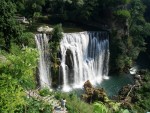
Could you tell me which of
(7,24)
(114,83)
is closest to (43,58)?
(7,24)

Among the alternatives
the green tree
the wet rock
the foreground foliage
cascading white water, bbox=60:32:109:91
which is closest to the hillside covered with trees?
the green tree

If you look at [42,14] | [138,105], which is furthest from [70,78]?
[42,14]

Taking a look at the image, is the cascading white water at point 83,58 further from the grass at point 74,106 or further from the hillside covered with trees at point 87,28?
the grass at point 74,106

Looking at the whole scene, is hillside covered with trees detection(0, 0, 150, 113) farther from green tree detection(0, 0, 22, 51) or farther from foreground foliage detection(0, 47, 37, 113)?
foreground foliage detection(0, 47, 37, 113)

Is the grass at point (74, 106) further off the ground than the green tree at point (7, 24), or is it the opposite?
the green tree at point (7, 24)

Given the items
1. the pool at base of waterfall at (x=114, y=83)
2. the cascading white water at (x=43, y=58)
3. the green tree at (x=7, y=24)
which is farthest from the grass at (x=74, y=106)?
the cascading white water at (x=43, y=58)
